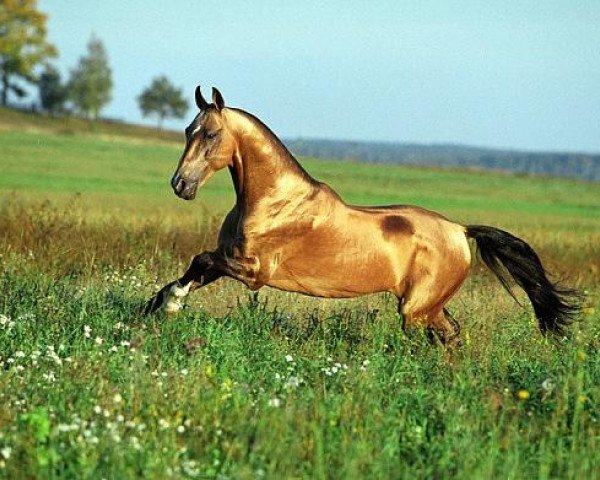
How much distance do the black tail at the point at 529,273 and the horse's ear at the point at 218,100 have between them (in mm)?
2658

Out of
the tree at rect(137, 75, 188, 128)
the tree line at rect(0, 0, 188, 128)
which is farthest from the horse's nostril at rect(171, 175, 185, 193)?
the tree at rect(137, 75, 188, 128)

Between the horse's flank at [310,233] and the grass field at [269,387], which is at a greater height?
the horse's flank at [310,233]

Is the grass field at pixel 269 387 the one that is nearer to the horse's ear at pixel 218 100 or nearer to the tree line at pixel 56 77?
the horse's ear at pixel 218 100

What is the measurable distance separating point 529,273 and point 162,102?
134403 millimetres

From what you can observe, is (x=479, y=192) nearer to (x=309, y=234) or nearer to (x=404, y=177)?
(x=404, y=177)

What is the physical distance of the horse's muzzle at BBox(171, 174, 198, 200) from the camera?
8219 mm

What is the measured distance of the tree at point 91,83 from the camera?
121 m

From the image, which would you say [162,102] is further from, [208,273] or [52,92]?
[208,273]

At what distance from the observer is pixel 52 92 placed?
118 m

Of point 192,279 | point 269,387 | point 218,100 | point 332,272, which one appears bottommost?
point 269,387

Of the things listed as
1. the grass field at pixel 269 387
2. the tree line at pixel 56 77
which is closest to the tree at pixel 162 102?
the tree line at pixel 56 77

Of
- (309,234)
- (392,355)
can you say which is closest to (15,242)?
(309,234)

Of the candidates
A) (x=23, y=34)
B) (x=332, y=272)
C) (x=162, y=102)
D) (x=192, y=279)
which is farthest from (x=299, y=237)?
(x=162, y=102)

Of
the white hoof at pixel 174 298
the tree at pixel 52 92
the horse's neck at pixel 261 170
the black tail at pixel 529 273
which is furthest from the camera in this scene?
the tree at pixel 52 92
